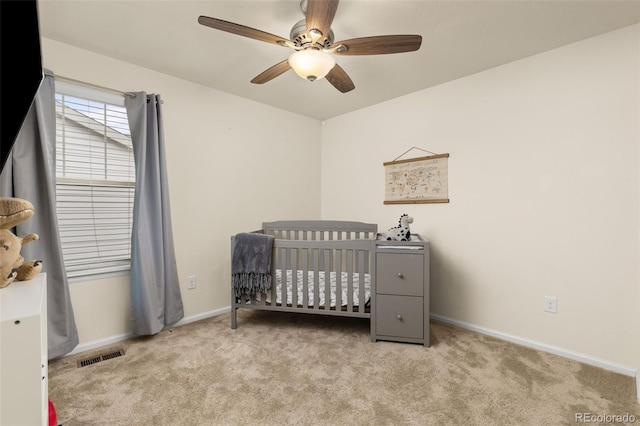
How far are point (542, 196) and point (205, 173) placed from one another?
107 inches

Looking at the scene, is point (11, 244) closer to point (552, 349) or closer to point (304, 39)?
point (304, 39)

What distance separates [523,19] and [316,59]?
1.27 meters

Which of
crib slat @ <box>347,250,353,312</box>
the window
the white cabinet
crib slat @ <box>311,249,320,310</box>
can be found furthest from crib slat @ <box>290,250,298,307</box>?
the white cabinet

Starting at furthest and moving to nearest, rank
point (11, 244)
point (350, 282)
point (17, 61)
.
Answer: point (350, 282)
point (11, 244)
point (17, 61)

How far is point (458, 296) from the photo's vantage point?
2.52 meters

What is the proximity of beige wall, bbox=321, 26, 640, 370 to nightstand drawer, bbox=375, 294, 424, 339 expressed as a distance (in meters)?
0.64

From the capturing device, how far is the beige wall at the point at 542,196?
1800 mm

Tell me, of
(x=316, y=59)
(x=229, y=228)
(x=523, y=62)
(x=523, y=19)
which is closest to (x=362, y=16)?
(x=316, y=59)

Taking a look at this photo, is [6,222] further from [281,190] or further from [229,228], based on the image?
[281,190]

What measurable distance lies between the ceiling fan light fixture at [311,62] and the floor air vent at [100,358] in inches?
86.4

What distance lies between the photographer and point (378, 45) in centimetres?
154

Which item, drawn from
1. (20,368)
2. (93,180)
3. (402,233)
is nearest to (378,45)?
(402,233)

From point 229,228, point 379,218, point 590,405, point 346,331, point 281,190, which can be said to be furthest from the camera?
point 281,190

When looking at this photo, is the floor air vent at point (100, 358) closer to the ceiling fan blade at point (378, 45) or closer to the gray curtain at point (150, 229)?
the gray curtain at point (150, 229)
